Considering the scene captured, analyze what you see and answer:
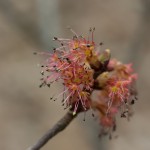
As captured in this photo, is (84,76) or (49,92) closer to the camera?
(84,76)

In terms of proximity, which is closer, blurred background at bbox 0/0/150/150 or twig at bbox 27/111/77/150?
twig at bbox 27/111/77/150

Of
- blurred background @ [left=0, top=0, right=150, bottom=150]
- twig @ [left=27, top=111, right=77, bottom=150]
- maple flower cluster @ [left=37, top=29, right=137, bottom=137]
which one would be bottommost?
blurred background @ [left=0, top=0, right=150, bottom=150]

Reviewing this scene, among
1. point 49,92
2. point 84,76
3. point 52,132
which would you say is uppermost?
point 84,76

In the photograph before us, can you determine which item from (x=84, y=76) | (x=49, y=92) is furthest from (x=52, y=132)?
(x=49, y=92)

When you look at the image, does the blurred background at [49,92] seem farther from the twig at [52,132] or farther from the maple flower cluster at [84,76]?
the twig at [52,132]

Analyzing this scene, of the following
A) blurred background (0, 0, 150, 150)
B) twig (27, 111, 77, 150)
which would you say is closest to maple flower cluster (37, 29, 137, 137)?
twig (27, 111, 77, 150)

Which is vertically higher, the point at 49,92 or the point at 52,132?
the point at 52,132

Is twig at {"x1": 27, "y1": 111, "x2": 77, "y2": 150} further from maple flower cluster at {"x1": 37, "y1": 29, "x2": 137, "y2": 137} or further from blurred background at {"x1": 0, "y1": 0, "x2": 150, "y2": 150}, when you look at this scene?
blurred background at {"x1": 0, "y1": 0, "x2": 150, "y2": 150}

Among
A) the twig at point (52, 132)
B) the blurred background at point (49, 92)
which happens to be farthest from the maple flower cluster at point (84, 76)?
the blurred background at point (49, 92)

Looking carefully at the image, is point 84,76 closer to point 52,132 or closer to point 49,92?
point 52,132
